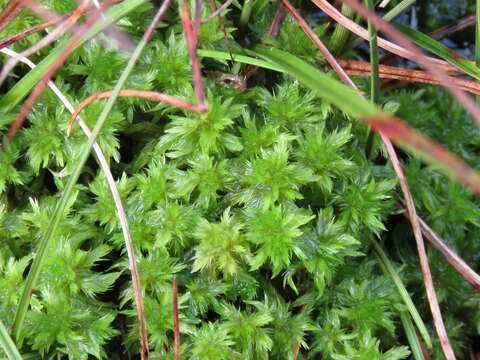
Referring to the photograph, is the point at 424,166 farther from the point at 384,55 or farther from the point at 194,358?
the point at 194,358

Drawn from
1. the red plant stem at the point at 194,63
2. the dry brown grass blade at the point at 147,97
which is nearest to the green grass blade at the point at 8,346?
the dry brown grass blade at the point at 147,97

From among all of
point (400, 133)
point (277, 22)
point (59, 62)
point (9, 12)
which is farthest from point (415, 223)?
point (9, 12)

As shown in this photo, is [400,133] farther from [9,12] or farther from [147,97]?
[9,12]

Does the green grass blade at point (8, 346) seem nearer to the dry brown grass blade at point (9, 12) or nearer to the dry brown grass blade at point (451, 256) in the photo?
the dry brown grass blade at point (9, 12)

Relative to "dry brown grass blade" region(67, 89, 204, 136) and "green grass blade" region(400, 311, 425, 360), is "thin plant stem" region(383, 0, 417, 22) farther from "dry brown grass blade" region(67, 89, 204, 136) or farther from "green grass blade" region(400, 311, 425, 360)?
"green grass blade" region(400, 311, 425, 360)

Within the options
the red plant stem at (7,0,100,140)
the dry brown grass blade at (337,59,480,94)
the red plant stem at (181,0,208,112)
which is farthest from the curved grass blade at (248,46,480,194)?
the dry brown grass blade at (337,59,480,94)

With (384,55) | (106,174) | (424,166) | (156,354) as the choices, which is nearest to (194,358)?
(156,354)

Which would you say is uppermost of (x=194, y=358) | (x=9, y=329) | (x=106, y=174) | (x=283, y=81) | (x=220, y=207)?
(x=283, y=81)
